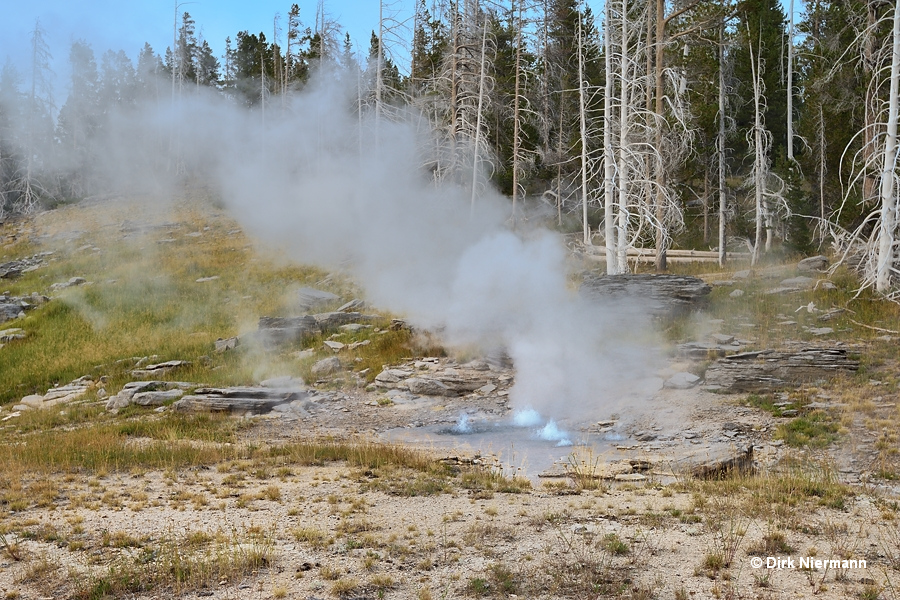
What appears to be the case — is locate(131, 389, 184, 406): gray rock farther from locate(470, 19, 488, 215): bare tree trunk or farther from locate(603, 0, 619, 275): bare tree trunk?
locate(470, 19, 488, 215): bare tree trunk

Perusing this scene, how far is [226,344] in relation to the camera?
20250 millimetres

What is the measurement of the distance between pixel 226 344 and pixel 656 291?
1329 centimetres

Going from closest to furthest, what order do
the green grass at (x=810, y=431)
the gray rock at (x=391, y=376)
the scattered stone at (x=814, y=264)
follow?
the green grass at (x=810, y=431) → the gray rock at (x=391, y=376) → the scattered stone at (x=814, y=264)

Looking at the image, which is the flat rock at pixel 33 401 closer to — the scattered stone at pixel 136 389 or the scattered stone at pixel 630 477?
the scattered stone at pixel 136 389

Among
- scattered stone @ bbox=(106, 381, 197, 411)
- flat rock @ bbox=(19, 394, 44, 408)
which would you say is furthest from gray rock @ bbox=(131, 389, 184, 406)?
flat rock @ bbox=(19, 394, 44, 408)

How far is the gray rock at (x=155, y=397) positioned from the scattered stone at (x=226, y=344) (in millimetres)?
4086

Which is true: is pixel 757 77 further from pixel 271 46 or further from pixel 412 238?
pixel 271 46

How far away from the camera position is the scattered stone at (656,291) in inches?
670

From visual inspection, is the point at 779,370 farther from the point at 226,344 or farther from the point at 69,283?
the point at 69,283

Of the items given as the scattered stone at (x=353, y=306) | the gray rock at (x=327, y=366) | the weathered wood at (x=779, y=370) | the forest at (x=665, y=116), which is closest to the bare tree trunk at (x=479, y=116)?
the forest at (x=665, y=116)

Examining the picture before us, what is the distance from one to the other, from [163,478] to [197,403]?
5.32m

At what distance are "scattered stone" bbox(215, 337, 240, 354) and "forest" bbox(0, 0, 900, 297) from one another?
12141mm

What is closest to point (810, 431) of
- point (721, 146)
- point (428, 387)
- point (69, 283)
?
point (428, 387)

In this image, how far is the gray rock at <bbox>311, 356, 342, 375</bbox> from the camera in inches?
679
